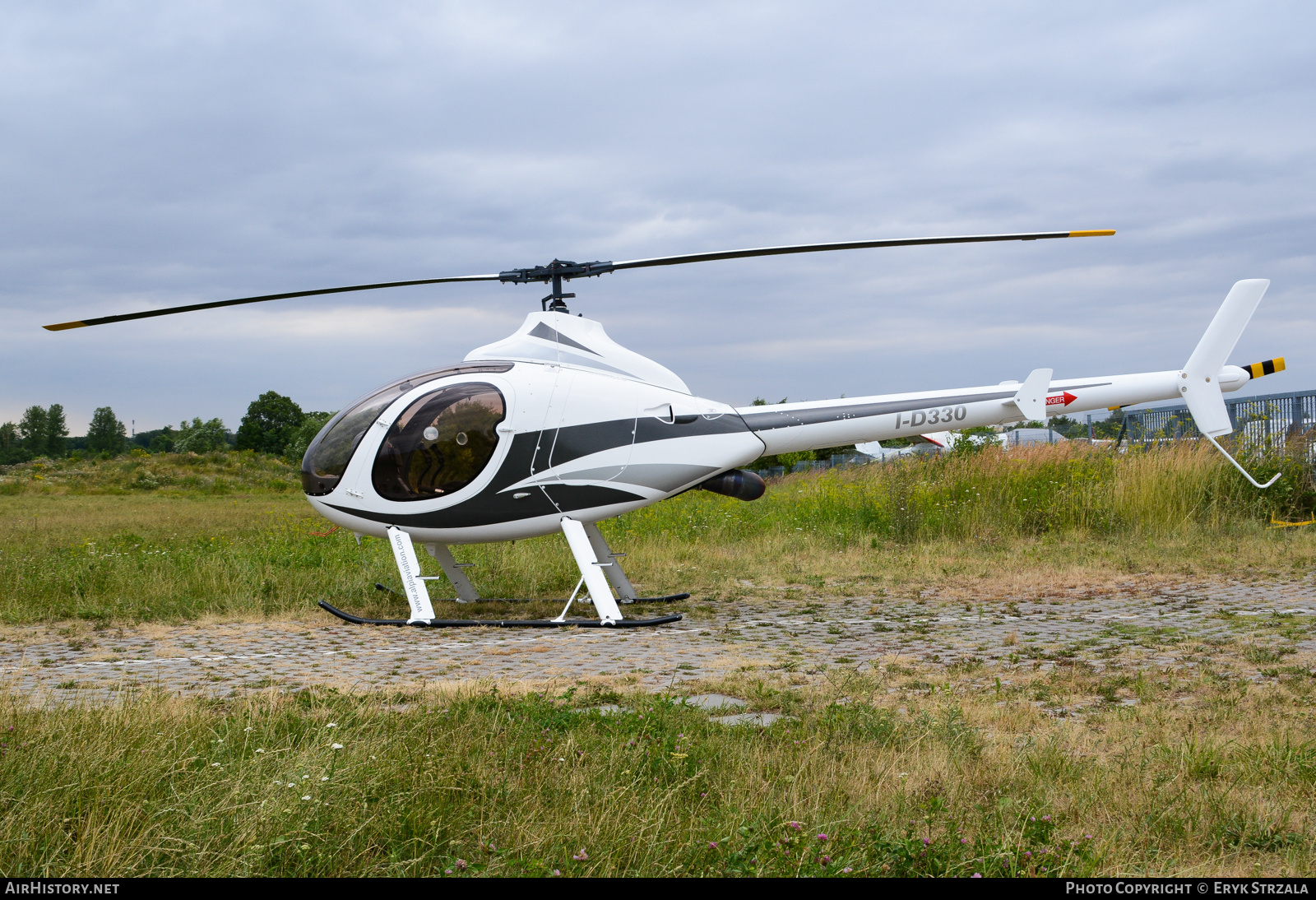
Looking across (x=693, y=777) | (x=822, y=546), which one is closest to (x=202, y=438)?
(x=822, y=546)

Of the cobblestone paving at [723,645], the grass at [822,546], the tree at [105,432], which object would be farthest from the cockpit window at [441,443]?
the tree at [105,432]

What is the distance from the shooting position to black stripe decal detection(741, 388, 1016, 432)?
9266mm

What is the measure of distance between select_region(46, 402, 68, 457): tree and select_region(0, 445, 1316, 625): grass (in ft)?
125

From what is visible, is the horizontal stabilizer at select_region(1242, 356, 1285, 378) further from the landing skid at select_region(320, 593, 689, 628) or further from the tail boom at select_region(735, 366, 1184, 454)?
the landing skid at select_region(320, 593, 689, 628)

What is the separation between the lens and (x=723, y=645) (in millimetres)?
7047

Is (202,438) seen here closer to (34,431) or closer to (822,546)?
(34,431)

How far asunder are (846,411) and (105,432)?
6471 centimetres

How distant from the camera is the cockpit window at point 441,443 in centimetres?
831

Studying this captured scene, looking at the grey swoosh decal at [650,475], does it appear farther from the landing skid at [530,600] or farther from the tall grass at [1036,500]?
the tall grass at [1036,500]

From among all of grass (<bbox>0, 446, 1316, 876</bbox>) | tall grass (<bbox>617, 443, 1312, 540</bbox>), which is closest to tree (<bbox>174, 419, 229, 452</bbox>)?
tall grass (<bbox>617, 443, 1312, 540</bbox>)

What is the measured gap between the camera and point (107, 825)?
9.00 feet

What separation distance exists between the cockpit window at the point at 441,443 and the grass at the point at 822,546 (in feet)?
4.67

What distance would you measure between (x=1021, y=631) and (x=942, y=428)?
2.86 metres
